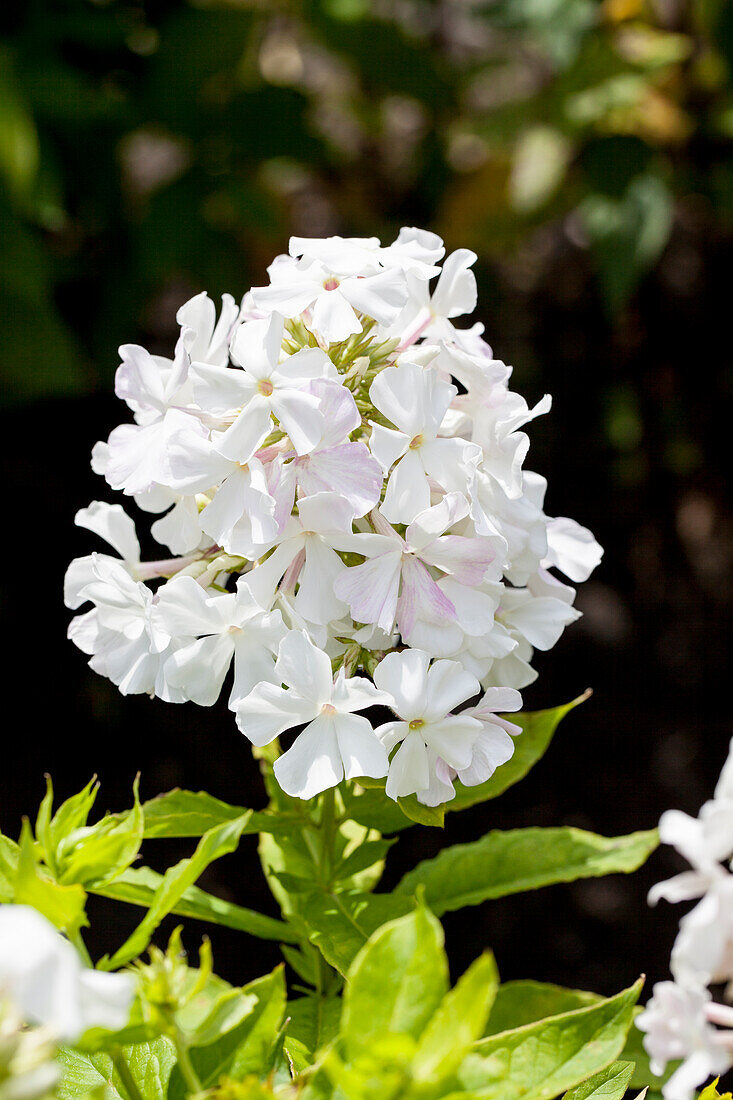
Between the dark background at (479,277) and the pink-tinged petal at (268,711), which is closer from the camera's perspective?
the pink-tinged petal at (268,711)

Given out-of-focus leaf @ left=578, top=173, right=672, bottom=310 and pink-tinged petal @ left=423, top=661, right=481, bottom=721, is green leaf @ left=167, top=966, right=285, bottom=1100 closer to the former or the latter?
pink-tinged petal @ left=423, top=661, right=481, bottom=721

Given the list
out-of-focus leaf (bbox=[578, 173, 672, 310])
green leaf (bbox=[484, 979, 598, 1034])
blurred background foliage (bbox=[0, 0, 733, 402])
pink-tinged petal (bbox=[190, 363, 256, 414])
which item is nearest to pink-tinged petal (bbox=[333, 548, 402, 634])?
pink-tinged petal (bbox=[190, 363, 256, 414])

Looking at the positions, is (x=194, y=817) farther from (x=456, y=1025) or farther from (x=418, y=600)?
(x=456, y=1025)

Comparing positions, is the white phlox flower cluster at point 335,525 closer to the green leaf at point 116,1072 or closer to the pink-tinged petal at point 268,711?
the pink-tinged petal at point 268,711

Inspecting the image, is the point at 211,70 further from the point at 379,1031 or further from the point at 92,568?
the point at 379,1031

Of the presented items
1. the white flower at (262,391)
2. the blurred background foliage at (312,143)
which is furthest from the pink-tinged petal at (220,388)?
the blurred background foliage at (312,143)

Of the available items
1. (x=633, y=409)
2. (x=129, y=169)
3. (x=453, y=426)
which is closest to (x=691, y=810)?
(x=633, y=409)
